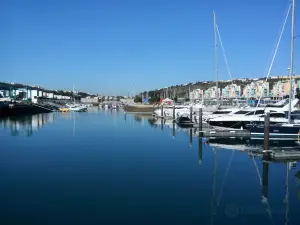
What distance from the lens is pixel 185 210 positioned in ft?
32.1

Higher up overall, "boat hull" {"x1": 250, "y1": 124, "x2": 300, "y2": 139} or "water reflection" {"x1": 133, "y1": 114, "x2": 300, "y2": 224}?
"boat hull" {"x1": 250, "y1": 124, "x2": 300, "y2": 139}

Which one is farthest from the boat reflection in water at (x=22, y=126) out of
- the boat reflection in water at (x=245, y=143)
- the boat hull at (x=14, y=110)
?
the boat reflection in water at (x=245, y=143)

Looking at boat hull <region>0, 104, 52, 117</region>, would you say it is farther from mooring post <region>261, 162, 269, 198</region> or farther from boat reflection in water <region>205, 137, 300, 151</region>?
mooring post <region>261, 162, 269, 198</region>

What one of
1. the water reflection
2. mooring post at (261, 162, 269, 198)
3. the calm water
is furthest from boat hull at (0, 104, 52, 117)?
mooring post at (261, 162, 269, 198)

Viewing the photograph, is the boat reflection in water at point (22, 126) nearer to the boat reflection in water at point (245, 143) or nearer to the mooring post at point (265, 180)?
the boat reflection in water at point (245, 143)

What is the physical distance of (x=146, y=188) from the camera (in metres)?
12.2

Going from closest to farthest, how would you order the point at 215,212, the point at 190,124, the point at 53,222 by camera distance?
the point at 53,222
the point at 215,212
the point at 190,124

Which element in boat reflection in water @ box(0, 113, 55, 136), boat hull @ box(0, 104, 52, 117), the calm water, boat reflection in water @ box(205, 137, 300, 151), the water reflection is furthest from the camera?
boat hull @ box(0, 104, 52, 117)

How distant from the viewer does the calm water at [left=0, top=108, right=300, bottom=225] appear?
30.7 feet

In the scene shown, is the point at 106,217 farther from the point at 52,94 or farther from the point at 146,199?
the point at 52,94

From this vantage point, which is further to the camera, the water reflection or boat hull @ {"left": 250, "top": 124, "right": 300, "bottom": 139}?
boat hull @ {"left": 250, "top": 124, "right": 300, "bottom": 139}

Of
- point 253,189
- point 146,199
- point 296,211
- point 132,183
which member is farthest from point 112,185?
point 296,211

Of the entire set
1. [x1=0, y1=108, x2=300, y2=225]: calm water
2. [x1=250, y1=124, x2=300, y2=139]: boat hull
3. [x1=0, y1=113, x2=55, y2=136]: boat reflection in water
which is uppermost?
[x1=250, y1=124, x2=300, y2=139]: boat hull

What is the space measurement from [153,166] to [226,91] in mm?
131850
